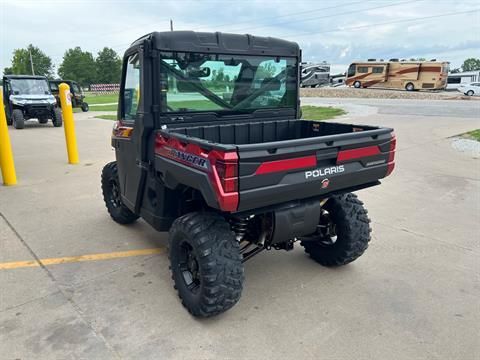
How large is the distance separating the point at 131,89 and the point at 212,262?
75.7 inches

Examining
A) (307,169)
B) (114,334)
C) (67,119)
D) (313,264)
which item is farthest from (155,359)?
(67,119)

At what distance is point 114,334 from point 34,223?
2766 mm

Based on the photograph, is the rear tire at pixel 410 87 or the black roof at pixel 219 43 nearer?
the black roof at pixel 219 43

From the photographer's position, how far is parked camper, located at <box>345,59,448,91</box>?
3681 centimetres

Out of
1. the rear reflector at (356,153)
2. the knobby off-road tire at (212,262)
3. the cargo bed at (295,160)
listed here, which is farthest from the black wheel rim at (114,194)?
the rear reflector at (356,153)

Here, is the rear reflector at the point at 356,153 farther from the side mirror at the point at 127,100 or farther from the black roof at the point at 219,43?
the side mirror at the point at 127,100

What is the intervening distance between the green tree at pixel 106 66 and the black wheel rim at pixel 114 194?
79614mm

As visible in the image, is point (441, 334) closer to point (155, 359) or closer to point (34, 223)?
Answer: point (155, 359)

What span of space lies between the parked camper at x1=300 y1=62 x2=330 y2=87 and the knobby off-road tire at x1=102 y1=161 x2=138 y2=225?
42264 mm

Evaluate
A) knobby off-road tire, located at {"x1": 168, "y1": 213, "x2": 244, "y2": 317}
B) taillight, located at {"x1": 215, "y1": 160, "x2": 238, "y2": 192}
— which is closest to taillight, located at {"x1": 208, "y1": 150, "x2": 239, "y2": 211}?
taillight, located at {"x1": 215, "y1": 160, "x2": 238, "y2": 192}

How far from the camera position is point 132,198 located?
3914 mm

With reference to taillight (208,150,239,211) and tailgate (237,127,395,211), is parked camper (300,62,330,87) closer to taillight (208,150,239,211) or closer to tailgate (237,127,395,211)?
tailgate (237,127,395,211)

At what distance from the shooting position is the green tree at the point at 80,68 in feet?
249

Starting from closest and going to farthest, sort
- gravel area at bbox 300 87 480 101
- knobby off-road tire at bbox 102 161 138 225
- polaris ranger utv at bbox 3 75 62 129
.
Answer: knobby off-road tire at bbox 102 161 138 225 → polaris ranger utv at bbox 3 75 62 129 → gravel area at bbox 300 87 480 101
